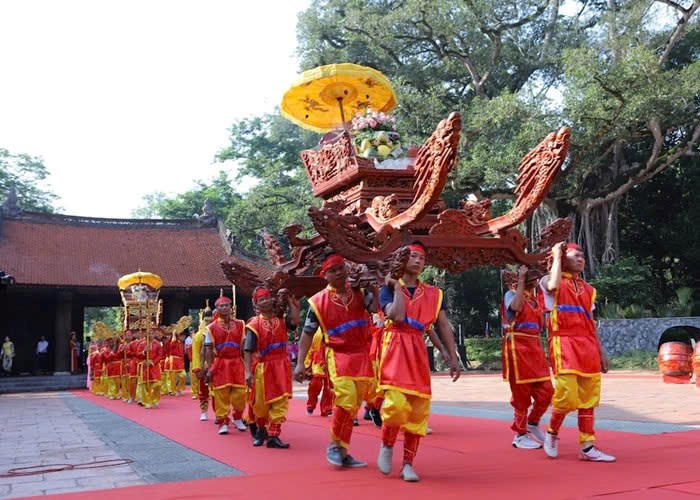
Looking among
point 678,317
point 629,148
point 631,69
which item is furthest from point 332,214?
point 629,148

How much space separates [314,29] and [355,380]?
77.4ft

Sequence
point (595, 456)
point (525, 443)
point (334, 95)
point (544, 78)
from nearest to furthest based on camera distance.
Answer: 1. point (595, 456)
2. point (525, 443)
3. point (334, 95)
4. point (544, 78)

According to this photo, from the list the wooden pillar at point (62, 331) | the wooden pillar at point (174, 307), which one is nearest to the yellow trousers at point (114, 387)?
the wooden pillar at point (62, 331)

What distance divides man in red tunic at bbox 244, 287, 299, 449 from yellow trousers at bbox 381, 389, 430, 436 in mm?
1987

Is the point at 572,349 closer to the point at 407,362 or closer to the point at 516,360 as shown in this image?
the point at 516,360

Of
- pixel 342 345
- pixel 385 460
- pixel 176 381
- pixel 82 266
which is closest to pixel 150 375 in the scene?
pixel 176 381

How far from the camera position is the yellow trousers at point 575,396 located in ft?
15.9

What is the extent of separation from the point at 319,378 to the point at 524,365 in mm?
3941

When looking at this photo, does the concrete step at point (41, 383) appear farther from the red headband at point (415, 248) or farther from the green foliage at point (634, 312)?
the red headband at point (415, 248)

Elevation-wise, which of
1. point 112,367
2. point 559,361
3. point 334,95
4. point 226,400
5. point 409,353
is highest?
point 334,95

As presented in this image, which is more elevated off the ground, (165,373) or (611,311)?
(611,311)

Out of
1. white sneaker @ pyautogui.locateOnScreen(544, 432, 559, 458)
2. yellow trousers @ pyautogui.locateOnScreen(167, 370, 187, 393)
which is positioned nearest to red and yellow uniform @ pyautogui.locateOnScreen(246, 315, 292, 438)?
white sneaker @ pyautogui.locateOnScreen(544, 432, 559, 458)

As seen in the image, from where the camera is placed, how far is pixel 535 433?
5.66 meters

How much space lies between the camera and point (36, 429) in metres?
9.01
